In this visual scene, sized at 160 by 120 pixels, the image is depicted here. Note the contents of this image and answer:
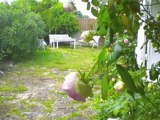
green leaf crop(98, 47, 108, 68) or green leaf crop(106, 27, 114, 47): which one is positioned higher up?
green leaf crop(106, 27, 114, 47)

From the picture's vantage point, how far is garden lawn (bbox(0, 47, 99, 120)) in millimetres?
3639

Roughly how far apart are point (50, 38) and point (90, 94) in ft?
33.4

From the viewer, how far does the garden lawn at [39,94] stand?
3639mm

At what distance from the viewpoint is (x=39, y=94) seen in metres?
4.56

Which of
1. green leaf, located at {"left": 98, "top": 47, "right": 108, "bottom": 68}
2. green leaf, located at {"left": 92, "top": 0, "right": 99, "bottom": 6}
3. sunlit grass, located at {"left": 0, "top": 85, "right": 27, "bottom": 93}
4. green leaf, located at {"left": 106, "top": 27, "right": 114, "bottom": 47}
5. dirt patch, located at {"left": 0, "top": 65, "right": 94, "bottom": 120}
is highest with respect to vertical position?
green leaf, located at {"left": 92, "top": 0, "right": 99, "bottom": 6}

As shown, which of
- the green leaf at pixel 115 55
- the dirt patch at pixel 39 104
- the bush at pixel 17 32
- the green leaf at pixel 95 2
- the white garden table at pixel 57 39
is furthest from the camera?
the white garden table at pixel 57 39

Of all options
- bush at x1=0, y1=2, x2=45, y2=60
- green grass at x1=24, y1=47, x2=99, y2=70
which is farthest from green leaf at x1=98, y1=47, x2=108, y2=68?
bush at x1=0, y1=2, x2=45, y2=60

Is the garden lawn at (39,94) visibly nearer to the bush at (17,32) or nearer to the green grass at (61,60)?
the green grass at (61,60)

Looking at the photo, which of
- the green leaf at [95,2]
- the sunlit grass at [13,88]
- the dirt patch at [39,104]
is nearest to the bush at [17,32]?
the dirt patch at [39,104]

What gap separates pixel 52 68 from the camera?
655 centimetres

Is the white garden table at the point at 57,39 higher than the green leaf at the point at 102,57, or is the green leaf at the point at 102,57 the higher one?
the green leaf at the point at 102,57

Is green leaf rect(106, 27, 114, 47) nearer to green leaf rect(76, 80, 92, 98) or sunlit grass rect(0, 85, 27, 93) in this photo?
green leaf rect(76, 80, 92, 98)

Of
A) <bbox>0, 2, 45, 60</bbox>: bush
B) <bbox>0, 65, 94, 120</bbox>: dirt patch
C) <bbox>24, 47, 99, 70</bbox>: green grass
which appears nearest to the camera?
<bbox>0, 65, 94, 120</bbox>: dirt patch

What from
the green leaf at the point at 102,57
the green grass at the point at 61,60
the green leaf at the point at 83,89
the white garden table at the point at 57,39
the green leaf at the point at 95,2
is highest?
the green leaf at the point at 95,2
